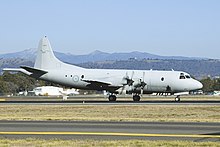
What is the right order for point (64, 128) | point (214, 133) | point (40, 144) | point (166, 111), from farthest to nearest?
1. point (166, 111)
2. point (64, 128)
3. point (214, 133)
4. point (40, 144)

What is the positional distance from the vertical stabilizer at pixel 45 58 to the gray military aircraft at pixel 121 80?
2.63 feet

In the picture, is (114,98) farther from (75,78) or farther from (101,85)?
(75,78)

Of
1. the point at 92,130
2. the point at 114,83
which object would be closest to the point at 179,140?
the point at 92,130

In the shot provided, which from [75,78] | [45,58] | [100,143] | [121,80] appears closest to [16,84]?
[45,58]

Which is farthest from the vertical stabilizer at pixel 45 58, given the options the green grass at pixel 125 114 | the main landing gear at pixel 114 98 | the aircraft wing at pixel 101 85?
the green grass at pixel 125 114

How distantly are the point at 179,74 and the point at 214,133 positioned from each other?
1508 inches

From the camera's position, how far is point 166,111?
3797 cm

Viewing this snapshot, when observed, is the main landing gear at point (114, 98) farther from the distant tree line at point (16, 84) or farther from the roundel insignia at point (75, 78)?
the distant tree line at point (16, 84)

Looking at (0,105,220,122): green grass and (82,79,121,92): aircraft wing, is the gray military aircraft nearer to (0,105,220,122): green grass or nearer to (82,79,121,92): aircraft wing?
(82,79,121,92): aircraft wing

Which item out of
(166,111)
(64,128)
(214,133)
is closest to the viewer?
(214,133)

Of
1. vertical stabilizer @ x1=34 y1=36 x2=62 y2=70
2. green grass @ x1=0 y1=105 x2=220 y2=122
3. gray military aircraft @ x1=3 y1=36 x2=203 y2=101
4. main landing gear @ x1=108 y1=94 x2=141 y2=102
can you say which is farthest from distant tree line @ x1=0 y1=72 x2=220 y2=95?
green grass @ x1=0 y1=105 x2=220 y2=122

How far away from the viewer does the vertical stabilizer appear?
59781mm

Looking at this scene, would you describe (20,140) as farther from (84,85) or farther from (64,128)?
(84,85)

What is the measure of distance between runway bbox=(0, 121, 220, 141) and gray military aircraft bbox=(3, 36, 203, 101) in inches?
1321
